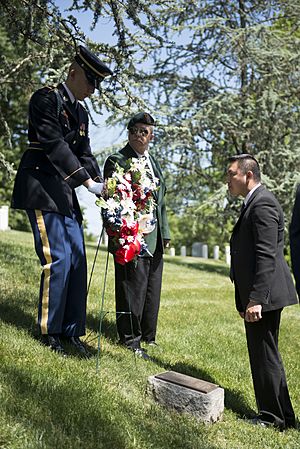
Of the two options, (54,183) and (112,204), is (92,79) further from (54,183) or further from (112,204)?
(112,204)

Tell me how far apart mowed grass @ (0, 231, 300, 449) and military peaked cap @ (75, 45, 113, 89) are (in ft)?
7.56

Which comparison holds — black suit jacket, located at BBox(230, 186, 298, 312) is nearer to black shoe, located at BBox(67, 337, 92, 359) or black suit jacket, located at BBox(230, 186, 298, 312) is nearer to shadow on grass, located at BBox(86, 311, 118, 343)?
black shoe, located at BBox(67, 337, 92, 359)

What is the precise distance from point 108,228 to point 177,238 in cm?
3966

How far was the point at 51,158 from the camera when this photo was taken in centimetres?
416

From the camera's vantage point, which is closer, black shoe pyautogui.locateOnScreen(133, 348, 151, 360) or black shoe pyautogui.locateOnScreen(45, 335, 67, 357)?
black shoe pyautogui.locateOnScreen(45, 335, 67, 357)

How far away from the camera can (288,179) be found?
586 inches

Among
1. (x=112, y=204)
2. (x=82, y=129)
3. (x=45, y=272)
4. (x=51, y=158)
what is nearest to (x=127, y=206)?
(x=112, y=204)

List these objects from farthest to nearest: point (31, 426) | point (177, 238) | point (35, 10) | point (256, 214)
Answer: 1. point (177, 238)
2. point (35, 10)
3. point (256, 214)
4. point (31, 426)

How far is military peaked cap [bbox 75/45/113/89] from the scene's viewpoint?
14.0 ft

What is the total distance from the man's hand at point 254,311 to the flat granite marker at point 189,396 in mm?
580

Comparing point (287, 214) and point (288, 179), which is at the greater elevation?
point (288, 179)

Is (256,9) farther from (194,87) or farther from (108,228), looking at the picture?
(108,228)

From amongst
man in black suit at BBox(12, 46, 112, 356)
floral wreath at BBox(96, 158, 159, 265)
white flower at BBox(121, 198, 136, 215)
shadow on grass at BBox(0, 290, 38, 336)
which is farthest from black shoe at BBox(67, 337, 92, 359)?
white flower at BBox(121, 198, 136, 215)

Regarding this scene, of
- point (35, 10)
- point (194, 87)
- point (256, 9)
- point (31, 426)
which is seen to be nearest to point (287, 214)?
point (194, 87)
